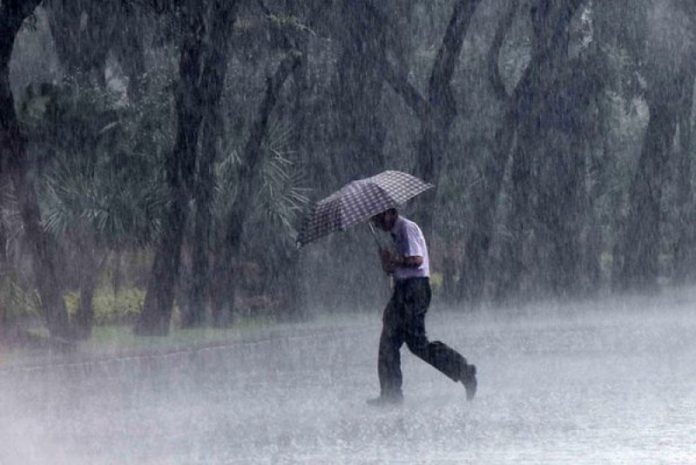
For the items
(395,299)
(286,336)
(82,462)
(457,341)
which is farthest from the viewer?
(286,336)

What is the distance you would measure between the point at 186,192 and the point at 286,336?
12.7ft

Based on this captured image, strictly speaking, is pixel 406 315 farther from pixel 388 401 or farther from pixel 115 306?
pixel 115 306

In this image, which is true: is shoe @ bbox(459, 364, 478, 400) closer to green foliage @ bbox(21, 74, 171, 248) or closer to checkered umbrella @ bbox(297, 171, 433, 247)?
checkered umbrella @ bbox(297, 171, 433, 247)

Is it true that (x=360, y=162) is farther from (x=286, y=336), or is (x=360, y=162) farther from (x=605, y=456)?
(x=605, y=456)

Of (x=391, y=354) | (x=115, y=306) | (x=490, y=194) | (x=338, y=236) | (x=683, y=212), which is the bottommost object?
(x=115, y=306)

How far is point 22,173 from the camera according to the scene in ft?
78.6

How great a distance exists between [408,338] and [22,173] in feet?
35.5

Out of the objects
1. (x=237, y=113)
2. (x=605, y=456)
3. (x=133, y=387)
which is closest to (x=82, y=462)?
(x=605, y=456)

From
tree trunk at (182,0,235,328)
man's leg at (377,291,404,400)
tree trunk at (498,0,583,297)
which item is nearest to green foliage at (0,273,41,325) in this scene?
tree trunk at (182,0,235,328)

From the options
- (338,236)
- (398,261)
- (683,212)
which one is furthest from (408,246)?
(683,212)

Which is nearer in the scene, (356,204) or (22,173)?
(356,204)

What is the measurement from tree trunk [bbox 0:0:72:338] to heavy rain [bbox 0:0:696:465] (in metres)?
0.04

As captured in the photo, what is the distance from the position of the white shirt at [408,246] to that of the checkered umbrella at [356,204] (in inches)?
8.1

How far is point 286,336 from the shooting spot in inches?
989
